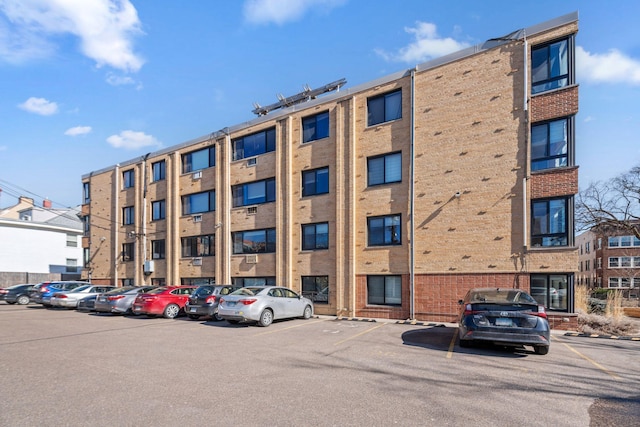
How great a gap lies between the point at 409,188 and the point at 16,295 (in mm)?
25652

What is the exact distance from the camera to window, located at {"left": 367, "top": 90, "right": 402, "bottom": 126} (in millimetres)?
17312

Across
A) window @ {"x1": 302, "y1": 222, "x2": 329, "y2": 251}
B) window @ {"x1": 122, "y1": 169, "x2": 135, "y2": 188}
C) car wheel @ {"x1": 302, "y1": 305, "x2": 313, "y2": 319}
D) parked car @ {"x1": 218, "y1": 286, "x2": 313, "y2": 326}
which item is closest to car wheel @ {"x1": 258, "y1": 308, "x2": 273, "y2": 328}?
parked car @ {"x1": 218, "y1": 286, "x2": 313, "y2": 326}

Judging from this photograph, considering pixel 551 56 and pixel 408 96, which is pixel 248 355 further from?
pixel 551 56

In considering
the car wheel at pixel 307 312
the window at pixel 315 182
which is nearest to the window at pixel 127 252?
the window at pixel 315 182

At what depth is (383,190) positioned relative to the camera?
56.1 feet

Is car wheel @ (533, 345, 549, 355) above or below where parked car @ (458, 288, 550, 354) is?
below

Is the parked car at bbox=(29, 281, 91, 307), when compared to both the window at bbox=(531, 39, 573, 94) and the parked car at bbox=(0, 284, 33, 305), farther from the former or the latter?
the window at bbox=(531, 39, 573, 94)

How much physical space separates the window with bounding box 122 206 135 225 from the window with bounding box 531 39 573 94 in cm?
2621

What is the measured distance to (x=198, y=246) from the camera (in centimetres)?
2439

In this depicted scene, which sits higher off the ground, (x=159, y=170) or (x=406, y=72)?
(x=406, y=72)

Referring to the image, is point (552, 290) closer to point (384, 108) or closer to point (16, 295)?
point (384, 108)

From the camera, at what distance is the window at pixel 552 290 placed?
13344 mm

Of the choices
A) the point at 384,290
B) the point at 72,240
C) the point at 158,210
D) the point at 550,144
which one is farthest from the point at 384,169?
the point at 72,240

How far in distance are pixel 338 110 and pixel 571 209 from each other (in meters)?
10.0
